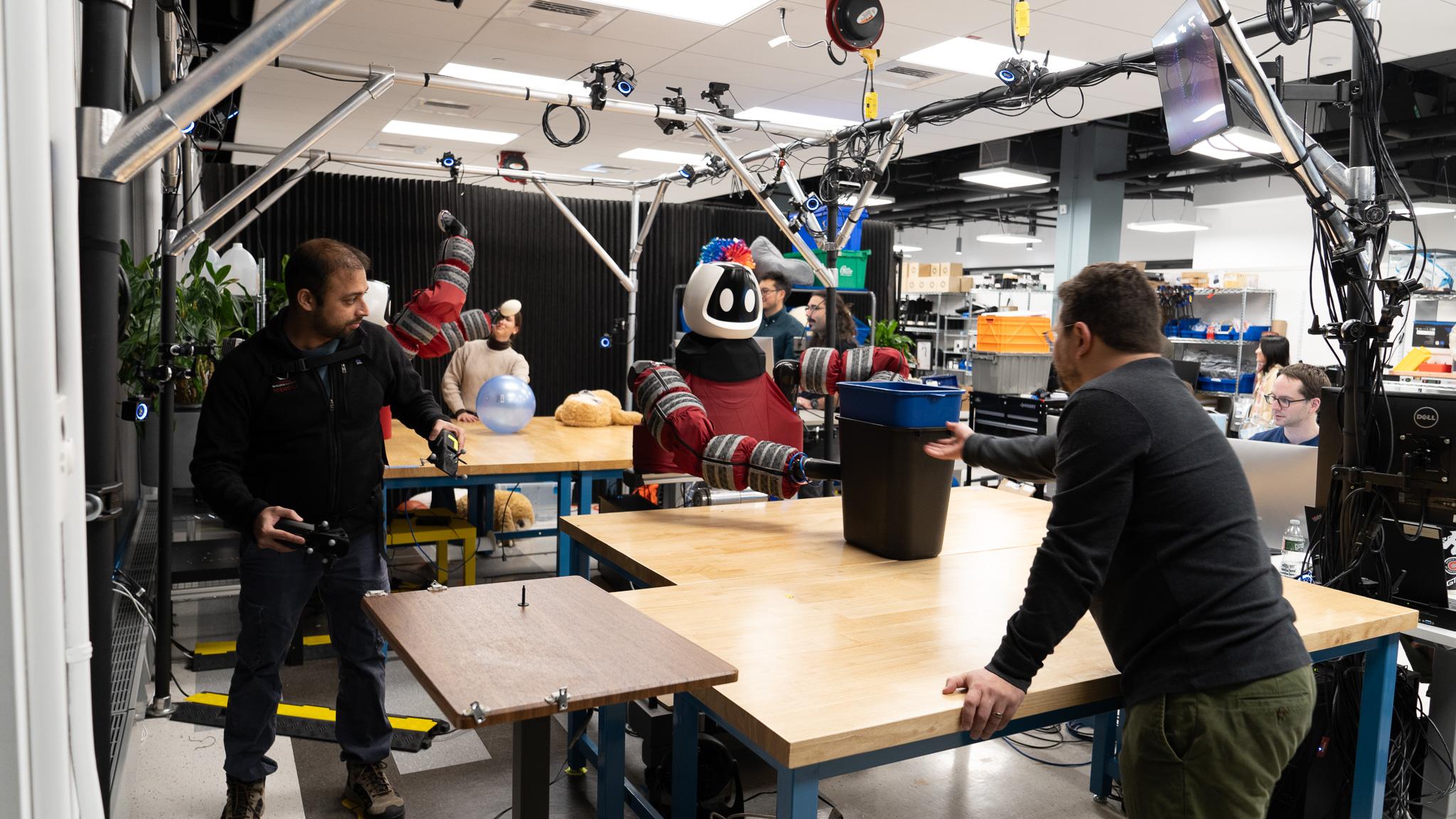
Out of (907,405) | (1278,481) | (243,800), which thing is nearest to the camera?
(907,405)

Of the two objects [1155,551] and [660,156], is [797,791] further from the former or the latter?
[660,156]

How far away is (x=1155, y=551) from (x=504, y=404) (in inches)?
149

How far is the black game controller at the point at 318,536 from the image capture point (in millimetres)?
2107

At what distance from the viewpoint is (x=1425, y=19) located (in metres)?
5.53

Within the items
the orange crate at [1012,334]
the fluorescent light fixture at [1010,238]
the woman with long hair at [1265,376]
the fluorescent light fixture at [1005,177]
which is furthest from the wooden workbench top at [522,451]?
the fluorescent light fixture at [1010,238]

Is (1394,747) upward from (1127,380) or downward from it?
downward

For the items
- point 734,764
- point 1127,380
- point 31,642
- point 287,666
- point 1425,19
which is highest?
point 1425,19

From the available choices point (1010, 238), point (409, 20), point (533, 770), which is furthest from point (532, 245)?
point (1010, 238)

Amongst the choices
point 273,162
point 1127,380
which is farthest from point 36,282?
point 273,162

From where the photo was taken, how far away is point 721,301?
3254mm

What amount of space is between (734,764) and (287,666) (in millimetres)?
2179

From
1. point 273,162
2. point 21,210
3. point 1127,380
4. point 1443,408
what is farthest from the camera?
point 273,162

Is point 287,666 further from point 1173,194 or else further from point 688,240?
point 1173,194

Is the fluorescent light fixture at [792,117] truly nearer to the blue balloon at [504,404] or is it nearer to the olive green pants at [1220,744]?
the blue balloon at [504,404]
